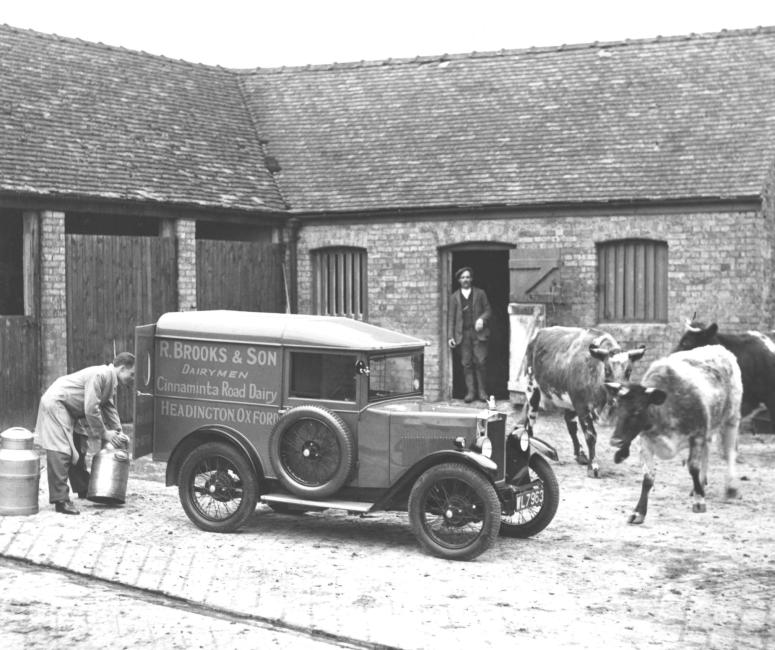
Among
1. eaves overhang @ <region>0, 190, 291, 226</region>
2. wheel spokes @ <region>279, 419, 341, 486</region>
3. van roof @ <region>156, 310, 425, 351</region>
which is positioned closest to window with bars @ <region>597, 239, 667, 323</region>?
eaves overhang @ <region>0, 190, 291, 226</region>

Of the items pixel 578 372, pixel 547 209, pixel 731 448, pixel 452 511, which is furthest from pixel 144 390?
pixel 547 209

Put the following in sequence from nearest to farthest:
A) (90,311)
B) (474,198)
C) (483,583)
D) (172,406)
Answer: (483,583) → (172,406) → (90,311) → (474,198)

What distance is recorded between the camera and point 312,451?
10.6 meters

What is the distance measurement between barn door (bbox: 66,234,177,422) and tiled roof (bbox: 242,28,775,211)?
3408 millimetres

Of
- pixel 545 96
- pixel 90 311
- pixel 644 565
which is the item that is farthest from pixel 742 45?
pixel 644 565

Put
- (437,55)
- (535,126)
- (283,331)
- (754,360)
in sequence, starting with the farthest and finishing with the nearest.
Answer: (437,55) < (535,126) < (754,360) < (283,331)

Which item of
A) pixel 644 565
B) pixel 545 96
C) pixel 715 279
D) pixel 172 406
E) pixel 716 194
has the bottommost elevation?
A: pixel 644 565

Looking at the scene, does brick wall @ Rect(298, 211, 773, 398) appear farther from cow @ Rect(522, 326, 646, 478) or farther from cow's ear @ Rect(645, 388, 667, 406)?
cow's ear @ Rect(645, 388, 667, 406)

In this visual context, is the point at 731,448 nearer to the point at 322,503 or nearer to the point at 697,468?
the point at 697,468

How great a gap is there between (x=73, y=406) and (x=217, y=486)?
203 cm

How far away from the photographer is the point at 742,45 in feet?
69.2

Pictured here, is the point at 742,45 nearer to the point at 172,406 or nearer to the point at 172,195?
the point at 172,195

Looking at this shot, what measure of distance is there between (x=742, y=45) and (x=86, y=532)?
15255 millimetres

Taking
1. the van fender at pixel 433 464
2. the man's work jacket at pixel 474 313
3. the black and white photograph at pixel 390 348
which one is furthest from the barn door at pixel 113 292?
the van fender at pixel 433 464
